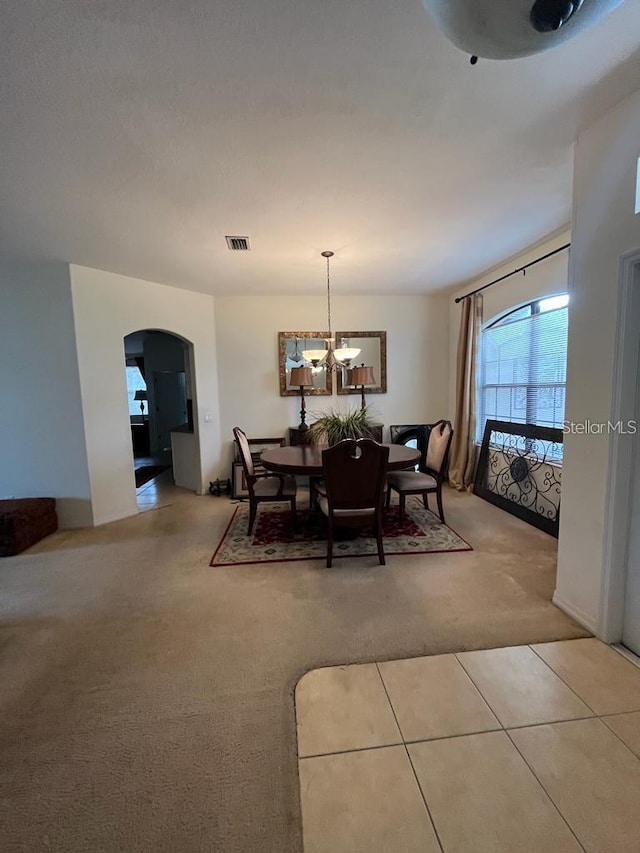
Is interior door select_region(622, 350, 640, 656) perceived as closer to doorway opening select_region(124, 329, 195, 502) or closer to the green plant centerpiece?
the green plant centerpiece

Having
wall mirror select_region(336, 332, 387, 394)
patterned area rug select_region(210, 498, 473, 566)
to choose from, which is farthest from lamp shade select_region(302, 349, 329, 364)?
patterned area rug select_region(210, 498, 473, 566)

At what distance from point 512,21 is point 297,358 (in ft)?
13.9

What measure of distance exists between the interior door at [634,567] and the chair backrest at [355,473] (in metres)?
1.39

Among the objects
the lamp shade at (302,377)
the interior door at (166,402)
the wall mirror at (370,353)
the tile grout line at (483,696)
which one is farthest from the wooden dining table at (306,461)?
the interior door at (166,402)

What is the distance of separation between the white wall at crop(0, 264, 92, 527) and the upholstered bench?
14 centimetres

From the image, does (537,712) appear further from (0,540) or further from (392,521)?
(0,540)

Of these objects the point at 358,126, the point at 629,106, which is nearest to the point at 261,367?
the point at 358,126

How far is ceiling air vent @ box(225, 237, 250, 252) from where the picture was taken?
3.02 metres

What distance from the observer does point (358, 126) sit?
1748 millimetres

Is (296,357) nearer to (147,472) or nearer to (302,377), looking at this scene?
(302,377)

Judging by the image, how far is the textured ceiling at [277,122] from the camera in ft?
4.14

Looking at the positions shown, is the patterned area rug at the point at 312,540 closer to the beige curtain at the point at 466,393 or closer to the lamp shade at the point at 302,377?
the beige curtain at the point at 466,393

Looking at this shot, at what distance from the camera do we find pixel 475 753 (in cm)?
136

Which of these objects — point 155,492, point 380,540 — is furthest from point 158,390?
point 380,540
